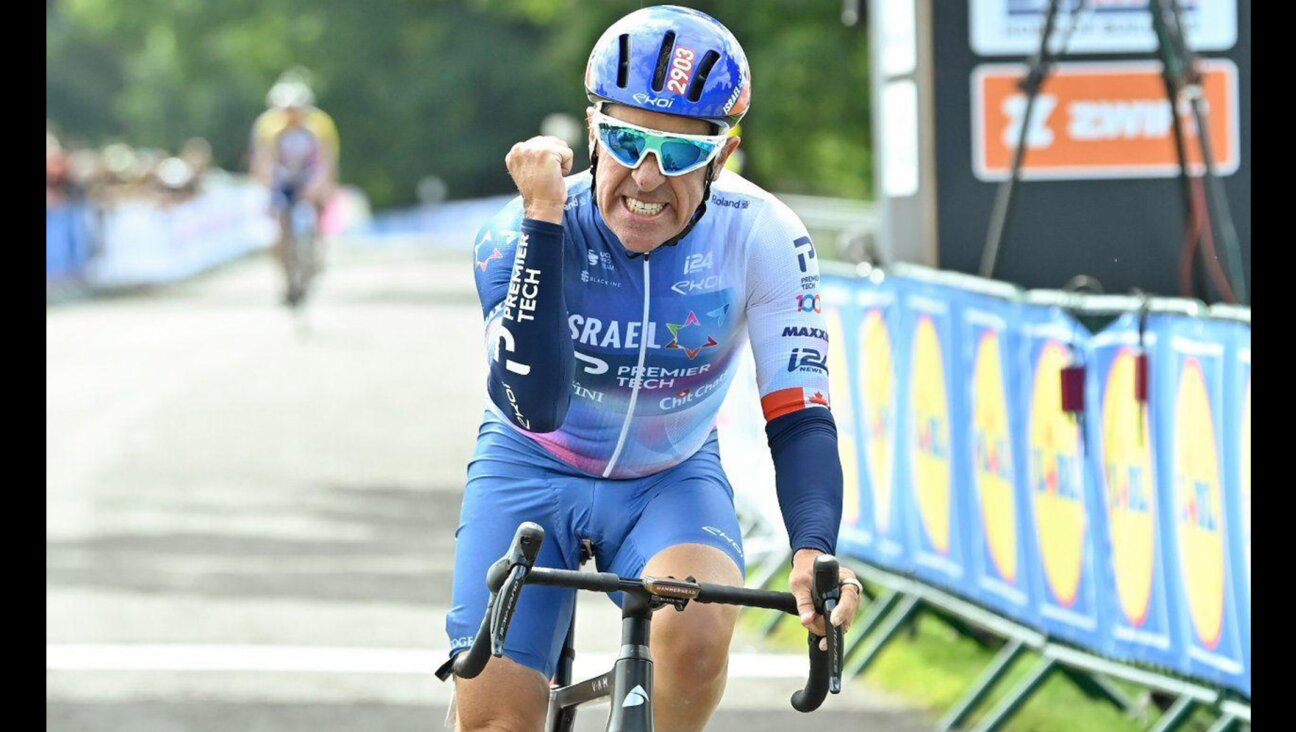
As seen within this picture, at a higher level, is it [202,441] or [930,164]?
[930,164]

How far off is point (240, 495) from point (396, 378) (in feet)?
23.1

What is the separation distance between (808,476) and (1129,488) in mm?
2987

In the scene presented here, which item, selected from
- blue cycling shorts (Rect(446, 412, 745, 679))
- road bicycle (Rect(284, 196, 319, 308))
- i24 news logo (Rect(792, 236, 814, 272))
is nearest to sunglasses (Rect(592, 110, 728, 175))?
i24 news logo (Rect(792, 236, 814, 272))

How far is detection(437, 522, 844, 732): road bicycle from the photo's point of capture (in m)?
4.11

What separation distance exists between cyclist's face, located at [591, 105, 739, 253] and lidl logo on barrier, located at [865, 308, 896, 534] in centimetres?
479

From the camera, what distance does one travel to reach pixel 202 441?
1709 centimetres

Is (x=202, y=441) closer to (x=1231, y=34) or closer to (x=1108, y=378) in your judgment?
(x=1231, y=34)

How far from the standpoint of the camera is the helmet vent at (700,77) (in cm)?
441

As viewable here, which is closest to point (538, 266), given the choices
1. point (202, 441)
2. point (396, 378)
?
point (202, 441)

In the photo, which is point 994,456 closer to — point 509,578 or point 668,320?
point 668,320

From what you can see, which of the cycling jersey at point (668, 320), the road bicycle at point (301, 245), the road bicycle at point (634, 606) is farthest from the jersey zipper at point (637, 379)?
the road bicycle at point (301, 245)

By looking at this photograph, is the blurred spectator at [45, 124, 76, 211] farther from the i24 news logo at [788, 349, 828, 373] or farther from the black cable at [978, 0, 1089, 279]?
the i24 news logo at [788, 349, 828, 373]

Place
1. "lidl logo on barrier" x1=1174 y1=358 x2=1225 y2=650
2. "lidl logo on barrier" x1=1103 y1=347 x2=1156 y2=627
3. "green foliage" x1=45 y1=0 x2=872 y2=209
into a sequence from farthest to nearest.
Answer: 1. "green foliage" x1=45 y1=0 x2=872 y2=209
2. "lidl logo on barrier" x1=1103 y1=347 x2=1156 y2=627
3. "lidl logo on barrier" x1=1174 y1=358 x2=1225 y2=650

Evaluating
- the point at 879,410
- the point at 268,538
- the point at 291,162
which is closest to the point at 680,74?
the point at 879,410
